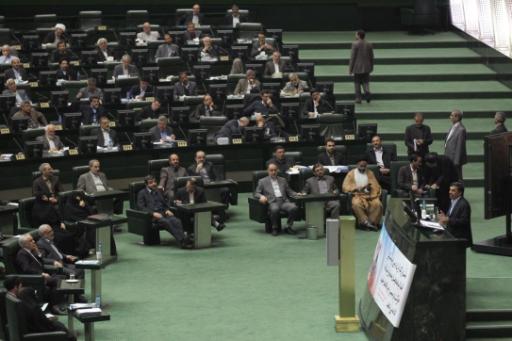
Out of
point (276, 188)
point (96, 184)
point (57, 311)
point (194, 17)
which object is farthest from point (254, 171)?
point (57, 311)

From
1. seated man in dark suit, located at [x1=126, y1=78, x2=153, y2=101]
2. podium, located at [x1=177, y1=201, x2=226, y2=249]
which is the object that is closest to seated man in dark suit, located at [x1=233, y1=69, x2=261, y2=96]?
seated man in dark suit, located at [x1=126, y1=78, x2=153, y2=101]

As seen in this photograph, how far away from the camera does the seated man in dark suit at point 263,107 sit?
23.1 meters

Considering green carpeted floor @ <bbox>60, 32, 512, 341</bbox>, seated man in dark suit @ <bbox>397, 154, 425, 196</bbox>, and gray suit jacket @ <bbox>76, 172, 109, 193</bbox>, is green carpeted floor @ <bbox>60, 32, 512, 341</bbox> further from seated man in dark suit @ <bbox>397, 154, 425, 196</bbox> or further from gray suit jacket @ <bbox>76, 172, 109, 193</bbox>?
seated man in dark suit @ <bbox>397, 154, 425, 196</bbox>

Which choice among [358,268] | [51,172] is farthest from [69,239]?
[358,268]

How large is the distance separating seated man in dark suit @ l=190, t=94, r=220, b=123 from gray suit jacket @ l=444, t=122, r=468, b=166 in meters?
4.25

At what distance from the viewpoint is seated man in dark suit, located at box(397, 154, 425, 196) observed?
66.5ft

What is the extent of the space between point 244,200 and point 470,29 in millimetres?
8918

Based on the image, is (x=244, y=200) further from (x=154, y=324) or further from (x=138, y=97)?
(x=154, y=324)

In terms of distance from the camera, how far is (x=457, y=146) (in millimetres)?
21156

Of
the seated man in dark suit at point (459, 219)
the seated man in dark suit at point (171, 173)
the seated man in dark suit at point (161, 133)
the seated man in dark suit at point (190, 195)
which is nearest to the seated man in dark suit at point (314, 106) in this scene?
the seated man in dark suit at point (161, 133)

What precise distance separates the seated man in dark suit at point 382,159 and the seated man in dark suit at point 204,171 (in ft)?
7.73

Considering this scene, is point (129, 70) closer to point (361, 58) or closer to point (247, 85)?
point (247, 85)

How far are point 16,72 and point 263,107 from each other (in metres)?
4.53

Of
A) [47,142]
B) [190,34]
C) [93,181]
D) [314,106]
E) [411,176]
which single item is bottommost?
[411,176]
